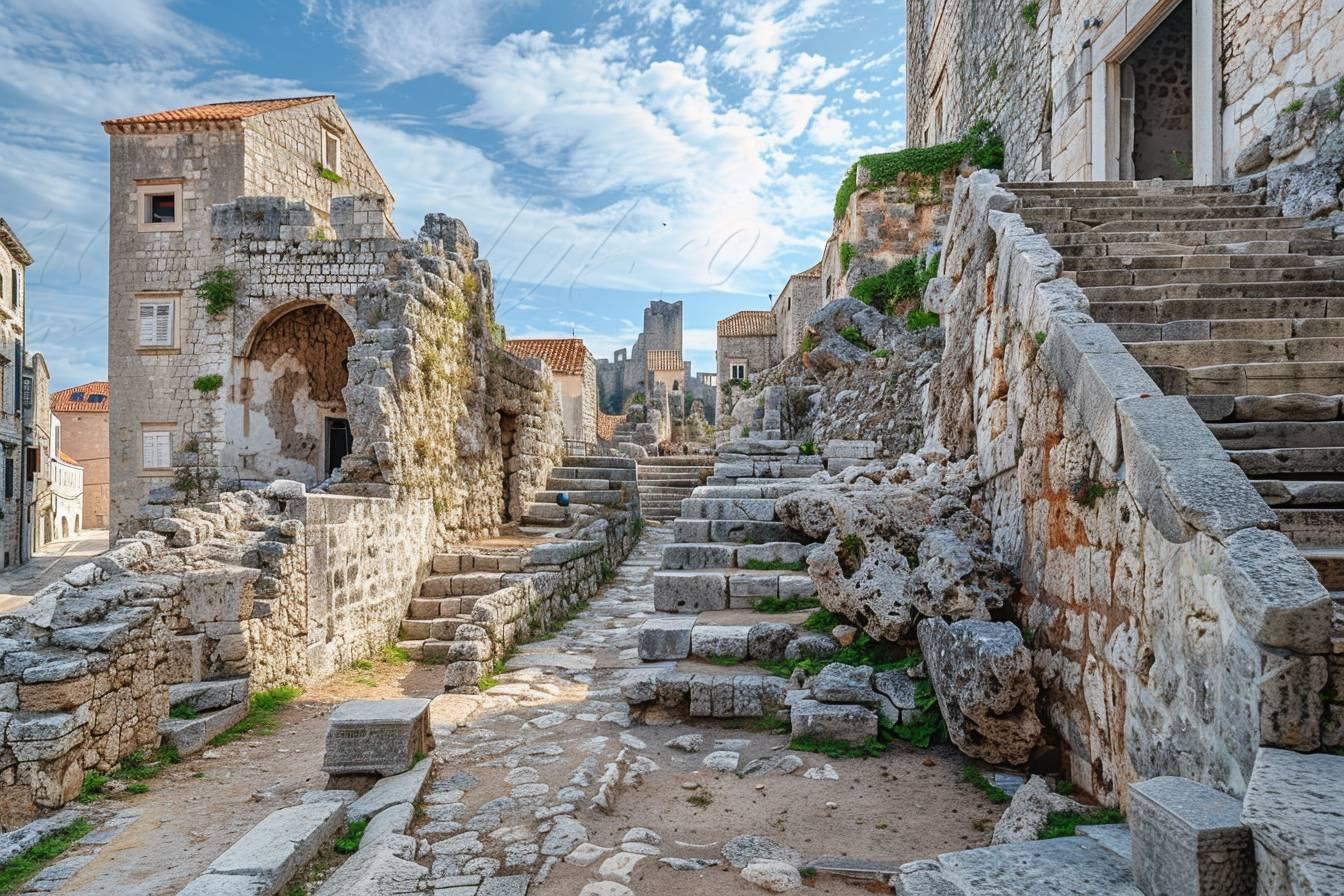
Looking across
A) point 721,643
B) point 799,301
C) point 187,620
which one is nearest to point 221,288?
point 187,620

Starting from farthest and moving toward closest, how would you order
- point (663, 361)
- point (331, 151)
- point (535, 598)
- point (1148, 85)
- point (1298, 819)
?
point (663, 361) → point (331, 151) → point (1148, 85) → point (535, 598) → point (1298, 819)

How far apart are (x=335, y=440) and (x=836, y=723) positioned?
13.2 metres

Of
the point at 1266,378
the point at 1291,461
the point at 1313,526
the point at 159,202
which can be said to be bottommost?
the point at 1313,526

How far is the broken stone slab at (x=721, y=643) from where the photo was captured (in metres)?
5.52

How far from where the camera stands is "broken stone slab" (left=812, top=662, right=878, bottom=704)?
181 inches

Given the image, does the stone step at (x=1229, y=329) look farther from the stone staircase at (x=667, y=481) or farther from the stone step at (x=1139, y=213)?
the stone staircase at (x=667, y=481)

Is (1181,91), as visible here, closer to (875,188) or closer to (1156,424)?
(875,188)

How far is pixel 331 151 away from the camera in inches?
827

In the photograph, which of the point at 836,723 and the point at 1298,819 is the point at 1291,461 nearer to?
the point at 1298,819

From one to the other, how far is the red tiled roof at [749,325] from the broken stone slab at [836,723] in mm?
36398

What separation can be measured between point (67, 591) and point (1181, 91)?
14.5 meters

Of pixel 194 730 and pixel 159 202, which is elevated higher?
pixel 159 202

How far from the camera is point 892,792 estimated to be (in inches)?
153

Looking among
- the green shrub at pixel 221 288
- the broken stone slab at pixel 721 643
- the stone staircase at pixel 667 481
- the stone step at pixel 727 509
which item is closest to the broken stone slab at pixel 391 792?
the broken stone slab at pixel 721 643
